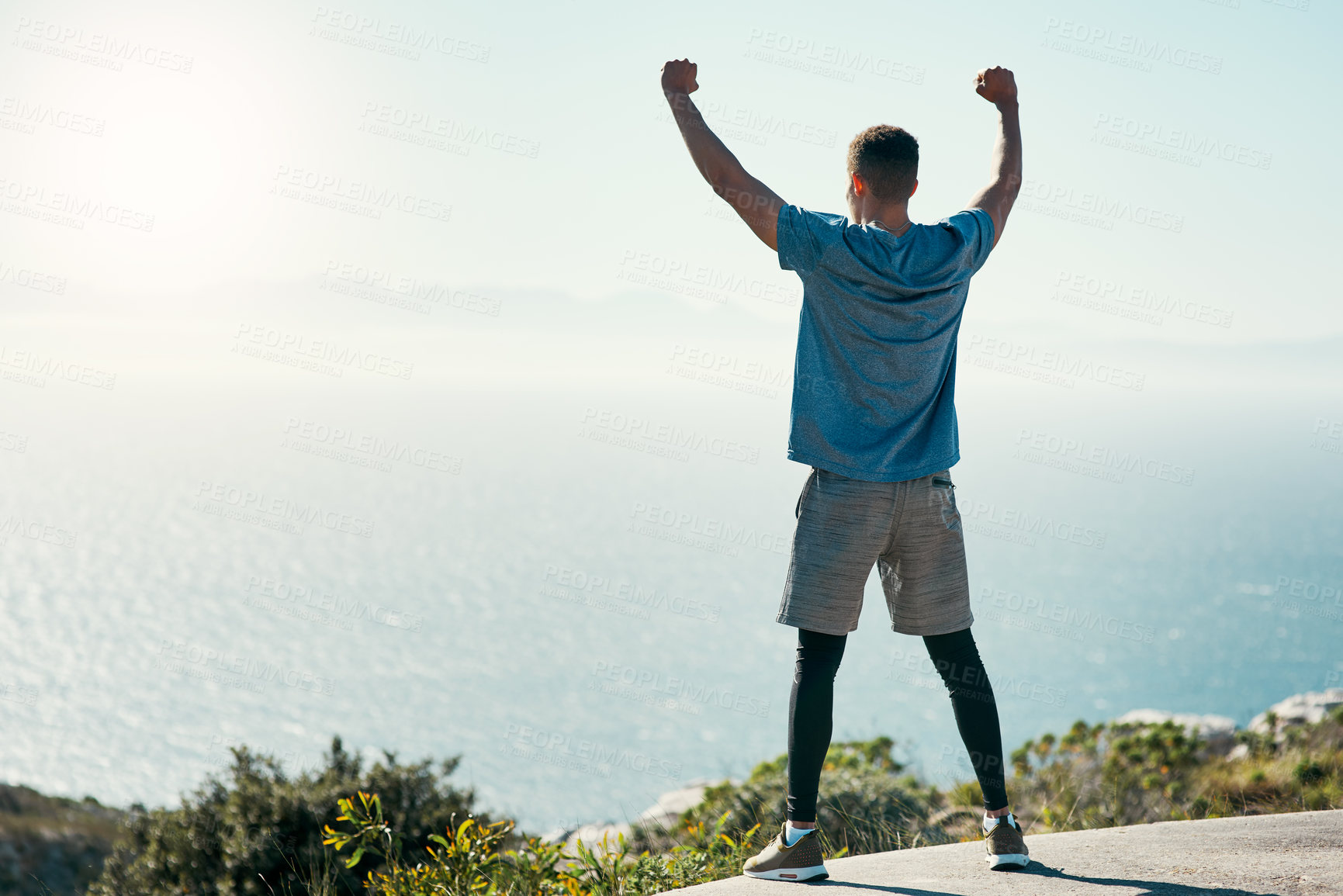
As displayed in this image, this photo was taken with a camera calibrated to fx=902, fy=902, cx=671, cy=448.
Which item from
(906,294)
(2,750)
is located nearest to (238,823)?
(906,294)

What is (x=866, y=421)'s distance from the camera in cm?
251

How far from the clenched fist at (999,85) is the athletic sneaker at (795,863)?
2377 mm

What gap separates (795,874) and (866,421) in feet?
4.40

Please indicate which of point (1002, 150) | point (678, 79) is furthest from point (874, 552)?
point (678, 79)

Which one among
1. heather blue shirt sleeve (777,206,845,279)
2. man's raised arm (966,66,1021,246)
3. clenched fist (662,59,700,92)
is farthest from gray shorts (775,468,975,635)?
clenched fist (662,59,700,92)

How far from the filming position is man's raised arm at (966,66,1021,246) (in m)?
2.73

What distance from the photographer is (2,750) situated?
59.2 metres

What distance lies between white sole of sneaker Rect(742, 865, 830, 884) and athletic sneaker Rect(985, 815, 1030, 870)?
1.74 ft

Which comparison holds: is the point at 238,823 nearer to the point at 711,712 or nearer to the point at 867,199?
the point at 867,199

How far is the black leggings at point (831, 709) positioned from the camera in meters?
2.54

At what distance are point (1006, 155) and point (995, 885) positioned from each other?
221cm

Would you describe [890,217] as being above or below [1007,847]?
above

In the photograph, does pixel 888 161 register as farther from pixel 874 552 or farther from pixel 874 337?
pixel 874 552

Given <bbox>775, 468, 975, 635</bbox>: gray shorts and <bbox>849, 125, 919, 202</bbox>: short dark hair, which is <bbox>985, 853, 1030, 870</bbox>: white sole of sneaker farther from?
<bbox>849, 125, 919, 202</bbox>: short dark hair
